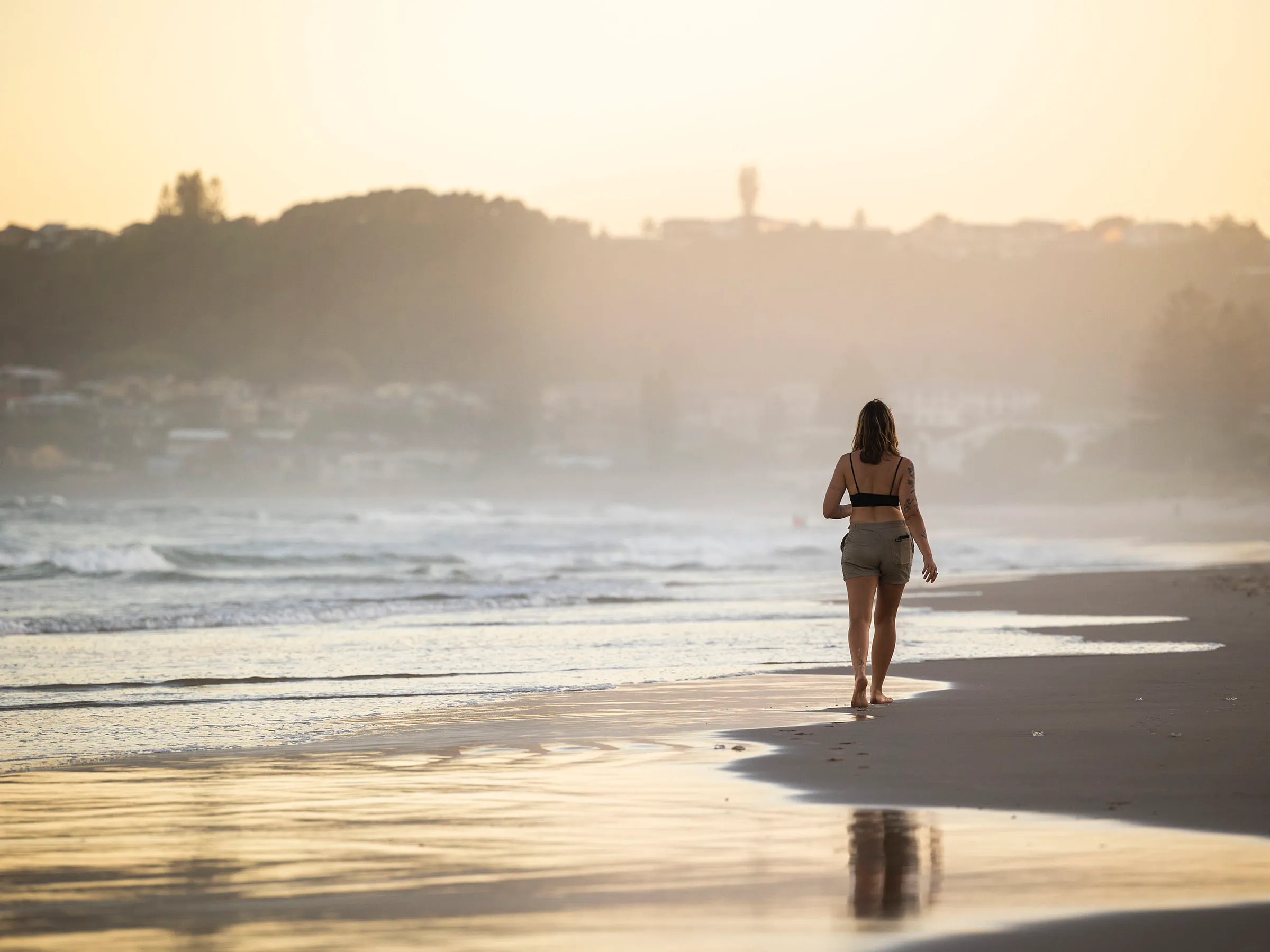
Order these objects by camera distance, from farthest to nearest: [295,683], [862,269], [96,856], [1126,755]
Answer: [862,269], [295,683], [1126,755], [96,856]

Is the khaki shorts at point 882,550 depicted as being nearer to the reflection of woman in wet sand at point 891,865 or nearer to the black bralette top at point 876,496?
the black bralette top at point 876,496

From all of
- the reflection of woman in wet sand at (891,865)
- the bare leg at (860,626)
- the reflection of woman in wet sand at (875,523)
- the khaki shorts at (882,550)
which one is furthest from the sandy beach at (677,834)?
the khaki shorts at (882,550)

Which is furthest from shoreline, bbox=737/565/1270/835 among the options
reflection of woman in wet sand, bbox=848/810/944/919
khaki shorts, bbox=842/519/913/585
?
khaki shorts, bbox=842/519/913/585

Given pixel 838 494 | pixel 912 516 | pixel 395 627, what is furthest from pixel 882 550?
pixel 395 627

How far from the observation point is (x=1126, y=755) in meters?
5.74

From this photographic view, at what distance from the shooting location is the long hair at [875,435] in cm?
734

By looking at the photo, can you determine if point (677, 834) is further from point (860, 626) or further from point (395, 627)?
point (395, 627)

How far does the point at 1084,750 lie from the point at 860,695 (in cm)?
182

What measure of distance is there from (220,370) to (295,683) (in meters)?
131

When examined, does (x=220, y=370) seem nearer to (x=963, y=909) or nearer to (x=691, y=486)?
(x=691, y=486)

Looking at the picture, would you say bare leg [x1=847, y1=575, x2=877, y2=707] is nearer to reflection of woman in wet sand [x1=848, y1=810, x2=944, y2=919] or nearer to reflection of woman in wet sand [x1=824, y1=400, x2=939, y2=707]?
reflection of woman in wet sand [x1=824, y1=400, x2=939, y2=707]

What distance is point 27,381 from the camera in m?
120

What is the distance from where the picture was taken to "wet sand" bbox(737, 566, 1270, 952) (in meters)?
4.52

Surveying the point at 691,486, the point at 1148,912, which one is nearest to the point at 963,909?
the point at 1148,912
